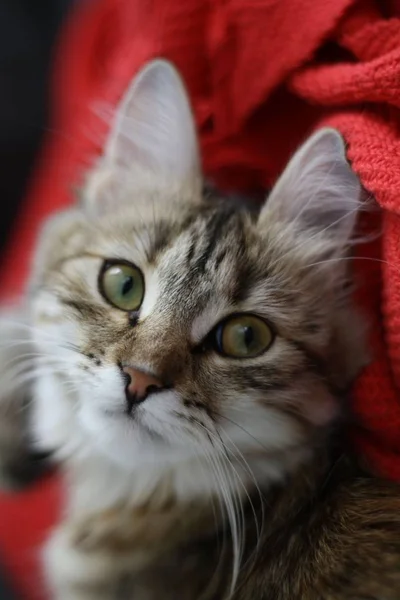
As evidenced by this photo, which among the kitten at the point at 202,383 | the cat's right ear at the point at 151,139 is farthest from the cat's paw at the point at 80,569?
the cat's right ear at the point at 151,139

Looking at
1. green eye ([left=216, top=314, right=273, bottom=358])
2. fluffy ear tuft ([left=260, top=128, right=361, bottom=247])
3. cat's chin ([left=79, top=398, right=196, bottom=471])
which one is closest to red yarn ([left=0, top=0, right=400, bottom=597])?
fluffy ear tuft ([left=260, top=128, right=361, bottom=247])

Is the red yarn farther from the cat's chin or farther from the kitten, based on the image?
the cat's chin

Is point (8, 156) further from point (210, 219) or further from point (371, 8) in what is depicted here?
point (371, 8)

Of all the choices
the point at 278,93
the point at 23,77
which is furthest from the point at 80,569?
the point at 23,77

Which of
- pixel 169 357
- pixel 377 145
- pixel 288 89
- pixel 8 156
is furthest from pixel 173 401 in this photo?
pixel 8 156

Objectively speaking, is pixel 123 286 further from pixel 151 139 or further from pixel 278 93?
pixel 278 93
